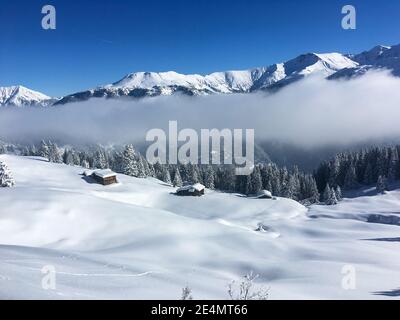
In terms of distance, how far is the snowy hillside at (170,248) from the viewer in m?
17.8

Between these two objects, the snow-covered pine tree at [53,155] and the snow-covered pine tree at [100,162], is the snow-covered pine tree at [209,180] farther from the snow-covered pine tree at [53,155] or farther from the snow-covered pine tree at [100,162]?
the snow-covered pine tree at [53,155]

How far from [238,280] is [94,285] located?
1133cm

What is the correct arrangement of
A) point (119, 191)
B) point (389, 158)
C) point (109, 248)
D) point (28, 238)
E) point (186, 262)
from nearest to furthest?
point (186, 262)
point (109, 248)
point (28, 238)
point (119, 191)
point (389, 158)

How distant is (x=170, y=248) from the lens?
3312 cm

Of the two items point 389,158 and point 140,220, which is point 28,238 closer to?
point 140,220

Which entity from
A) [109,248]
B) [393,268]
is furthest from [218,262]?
[393,268]

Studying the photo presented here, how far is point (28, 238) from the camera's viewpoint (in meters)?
36.4

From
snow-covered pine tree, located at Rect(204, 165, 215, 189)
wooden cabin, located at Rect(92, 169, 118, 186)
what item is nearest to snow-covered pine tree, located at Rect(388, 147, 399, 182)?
snow-covered pine tree, located at Rect(204, 165, 215, 189)

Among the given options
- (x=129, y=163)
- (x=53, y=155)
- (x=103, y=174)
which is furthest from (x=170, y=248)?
(x=53, y=155)

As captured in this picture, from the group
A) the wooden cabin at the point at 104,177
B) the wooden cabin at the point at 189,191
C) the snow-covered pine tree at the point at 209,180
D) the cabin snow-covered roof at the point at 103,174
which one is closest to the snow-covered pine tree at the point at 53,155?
the cabin snow-covered roof at the point at 103,174

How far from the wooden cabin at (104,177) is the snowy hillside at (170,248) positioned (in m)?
1.82

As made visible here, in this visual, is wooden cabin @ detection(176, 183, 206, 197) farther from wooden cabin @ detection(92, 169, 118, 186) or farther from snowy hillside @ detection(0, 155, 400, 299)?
wooden cabin @ detection(92, 169, 118, 186)

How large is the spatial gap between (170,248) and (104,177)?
4314 cm

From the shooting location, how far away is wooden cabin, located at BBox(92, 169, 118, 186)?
73500 millimetres
